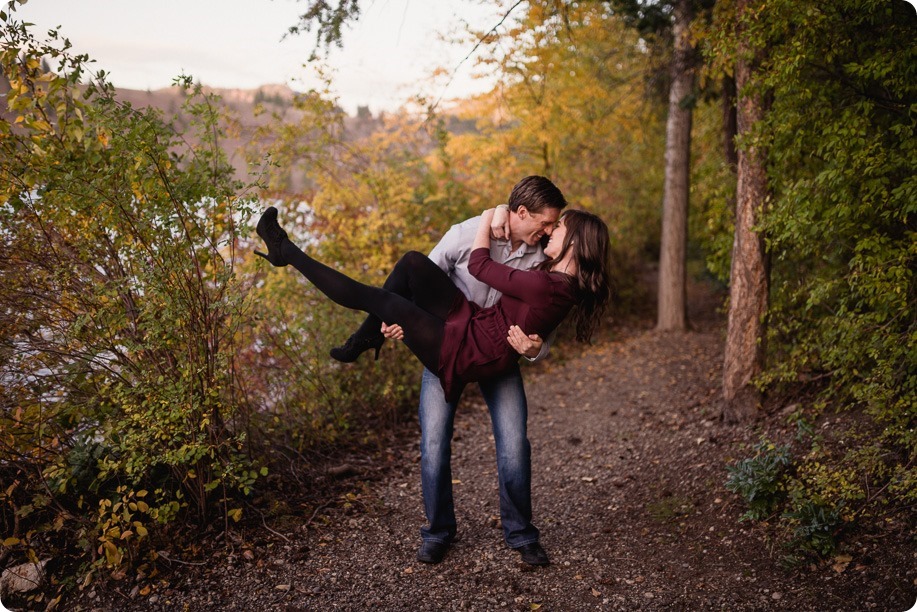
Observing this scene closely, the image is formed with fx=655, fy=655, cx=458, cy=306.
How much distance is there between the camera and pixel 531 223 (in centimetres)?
338

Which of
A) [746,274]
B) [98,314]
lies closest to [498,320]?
[98,314]

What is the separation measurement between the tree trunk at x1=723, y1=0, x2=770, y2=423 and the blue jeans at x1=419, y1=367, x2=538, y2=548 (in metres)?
2.44

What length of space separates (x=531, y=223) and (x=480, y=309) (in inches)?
20.4

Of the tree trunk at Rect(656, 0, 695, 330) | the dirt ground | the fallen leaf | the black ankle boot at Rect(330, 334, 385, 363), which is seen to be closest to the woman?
the black ankle boot at Rect(330, 334, 385, 363)

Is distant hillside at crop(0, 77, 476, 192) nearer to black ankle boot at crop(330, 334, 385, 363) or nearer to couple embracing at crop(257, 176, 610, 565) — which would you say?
black ankle boot at crop(330, 334, 385, 363)

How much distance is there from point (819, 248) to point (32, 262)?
482cm

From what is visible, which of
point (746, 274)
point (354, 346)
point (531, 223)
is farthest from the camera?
point (746, 274)

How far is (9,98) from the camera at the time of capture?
296 cm

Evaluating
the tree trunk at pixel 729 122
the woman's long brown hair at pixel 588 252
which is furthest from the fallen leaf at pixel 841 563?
the tree trunk at pixel 729 122

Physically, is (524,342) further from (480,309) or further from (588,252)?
(588,252)

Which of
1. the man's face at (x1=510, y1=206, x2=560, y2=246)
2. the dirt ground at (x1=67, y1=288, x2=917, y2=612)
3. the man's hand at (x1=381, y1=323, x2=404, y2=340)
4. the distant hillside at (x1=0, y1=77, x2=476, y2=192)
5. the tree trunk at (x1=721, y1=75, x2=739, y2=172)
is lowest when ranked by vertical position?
the dirt ground at (x1=67, y1=288, x2=917, y2=612)

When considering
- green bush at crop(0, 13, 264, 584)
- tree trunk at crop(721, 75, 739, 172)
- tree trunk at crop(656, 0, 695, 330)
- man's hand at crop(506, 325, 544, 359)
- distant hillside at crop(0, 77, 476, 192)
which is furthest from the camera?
tree trunk at crop(656, 0, 695, 330)

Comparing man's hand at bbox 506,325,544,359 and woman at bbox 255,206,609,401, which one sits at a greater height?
woman at bbox 255,206,609,401

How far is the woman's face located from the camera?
333cm
